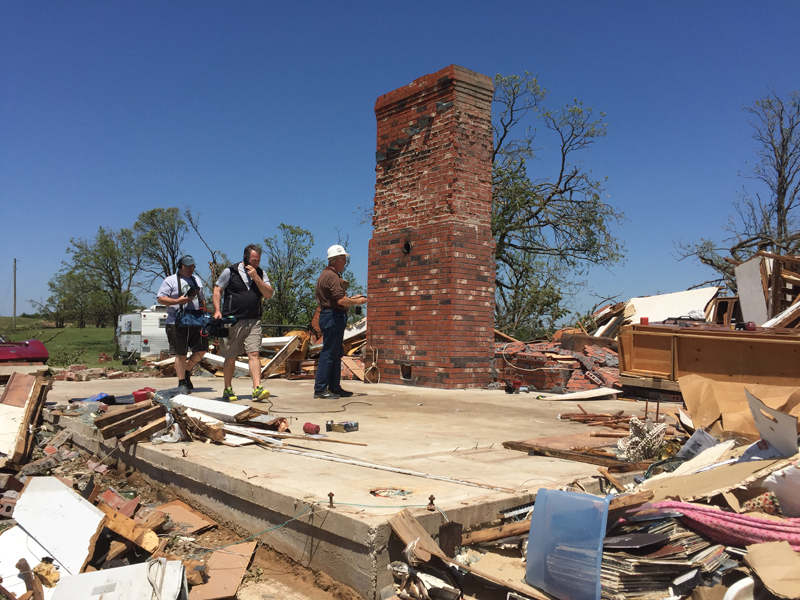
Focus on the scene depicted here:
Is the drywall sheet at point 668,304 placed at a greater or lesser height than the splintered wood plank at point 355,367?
greater

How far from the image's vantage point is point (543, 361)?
24.9 ft

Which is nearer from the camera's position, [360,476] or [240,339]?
[360,476]

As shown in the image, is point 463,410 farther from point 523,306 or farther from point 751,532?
point 523,306

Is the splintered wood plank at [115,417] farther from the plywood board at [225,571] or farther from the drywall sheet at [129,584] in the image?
the drywall sheet at [129,584]

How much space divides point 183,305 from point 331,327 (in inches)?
67.9

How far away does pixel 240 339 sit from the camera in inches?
234

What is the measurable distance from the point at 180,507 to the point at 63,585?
1028 millimetres

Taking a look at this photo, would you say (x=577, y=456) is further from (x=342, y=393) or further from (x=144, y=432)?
(x=342, y=393)

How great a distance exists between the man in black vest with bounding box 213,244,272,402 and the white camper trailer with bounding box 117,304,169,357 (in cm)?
1392

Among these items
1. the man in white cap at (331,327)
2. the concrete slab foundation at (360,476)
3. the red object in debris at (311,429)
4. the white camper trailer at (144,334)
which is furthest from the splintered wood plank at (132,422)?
the white camper trailer at (144,334)

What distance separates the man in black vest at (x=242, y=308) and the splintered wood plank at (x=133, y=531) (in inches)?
121

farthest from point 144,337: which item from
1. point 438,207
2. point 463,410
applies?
point 463,410

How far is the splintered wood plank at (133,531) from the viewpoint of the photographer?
272cm

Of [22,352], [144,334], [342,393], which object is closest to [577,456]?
[342,393]
